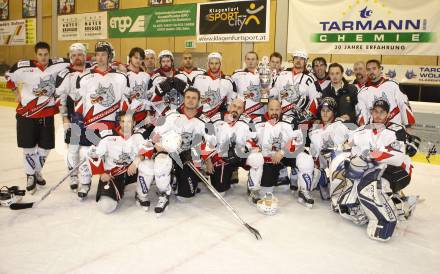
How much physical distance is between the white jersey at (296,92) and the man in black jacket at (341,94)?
16 centimetres

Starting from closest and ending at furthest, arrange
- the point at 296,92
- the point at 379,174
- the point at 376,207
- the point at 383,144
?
the point at 376,207
the point at 379,174
the point at 383,144
the point at 296,92

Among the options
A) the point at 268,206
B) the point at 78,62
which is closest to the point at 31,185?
the point at 78,62

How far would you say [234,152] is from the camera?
165 inches

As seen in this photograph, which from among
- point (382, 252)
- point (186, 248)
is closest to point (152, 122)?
point (186, 248)

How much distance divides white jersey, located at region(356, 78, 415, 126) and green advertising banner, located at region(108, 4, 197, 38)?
682 centimetres

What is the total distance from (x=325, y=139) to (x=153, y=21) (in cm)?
830

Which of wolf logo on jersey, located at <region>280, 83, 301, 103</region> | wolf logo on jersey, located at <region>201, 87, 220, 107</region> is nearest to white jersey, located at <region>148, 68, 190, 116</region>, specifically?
wolf logo on jersey, located at <region>201, 87, 220, 107</region>

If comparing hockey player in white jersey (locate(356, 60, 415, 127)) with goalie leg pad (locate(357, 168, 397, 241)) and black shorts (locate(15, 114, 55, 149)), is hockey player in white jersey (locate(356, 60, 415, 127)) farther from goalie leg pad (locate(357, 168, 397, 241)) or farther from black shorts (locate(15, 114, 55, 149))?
black shorts (locate(15, 114, 55, 149))

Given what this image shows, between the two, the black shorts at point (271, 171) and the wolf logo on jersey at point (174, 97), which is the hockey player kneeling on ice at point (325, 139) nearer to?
the black shorts at point (271, 171)

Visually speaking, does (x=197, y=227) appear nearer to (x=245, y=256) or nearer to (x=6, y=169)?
(x=245, y=256)

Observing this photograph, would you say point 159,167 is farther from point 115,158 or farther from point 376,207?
point 376,207

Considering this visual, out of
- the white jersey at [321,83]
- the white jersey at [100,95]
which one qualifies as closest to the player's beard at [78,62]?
the white jersey at [100,95]

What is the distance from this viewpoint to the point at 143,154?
3701 millimetres

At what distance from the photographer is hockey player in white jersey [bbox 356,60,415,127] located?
433 cm
